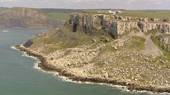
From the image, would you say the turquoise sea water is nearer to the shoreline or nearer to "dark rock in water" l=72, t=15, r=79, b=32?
the shoreline

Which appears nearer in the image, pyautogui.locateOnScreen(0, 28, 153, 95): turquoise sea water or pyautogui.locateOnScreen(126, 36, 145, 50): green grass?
pyautogui.locateOnScreen(0, 28, 153, 95): turquoise sea water

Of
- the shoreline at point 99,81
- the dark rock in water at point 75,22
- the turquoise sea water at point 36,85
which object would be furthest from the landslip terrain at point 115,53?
the turquoise sea water at point 36,85

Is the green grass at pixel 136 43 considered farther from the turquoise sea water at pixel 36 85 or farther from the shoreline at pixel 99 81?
the turquoise sea water at pixel 36 85

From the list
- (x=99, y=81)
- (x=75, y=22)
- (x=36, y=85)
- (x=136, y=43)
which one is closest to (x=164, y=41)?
(x=136, y=43)

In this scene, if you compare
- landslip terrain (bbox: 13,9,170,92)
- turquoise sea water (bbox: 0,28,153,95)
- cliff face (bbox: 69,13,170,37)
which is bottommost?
turquoise sea water (bbox: 0,28,153,95)

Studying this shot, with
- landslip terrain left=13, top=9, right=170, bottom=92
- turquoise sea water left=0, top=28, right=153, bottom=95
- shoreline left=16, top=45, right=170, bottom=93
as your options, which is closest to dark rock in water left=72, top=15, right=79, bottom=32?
landslip terrain left=13, top=9, right=170, bottom=92

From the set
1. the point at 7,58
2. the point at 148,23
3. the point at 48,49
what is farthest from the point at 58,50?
the point at 148,23

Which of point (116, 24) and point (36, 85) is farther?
point (116, 24)

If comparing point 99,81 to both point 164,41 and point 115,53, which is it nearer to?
point 115,53
